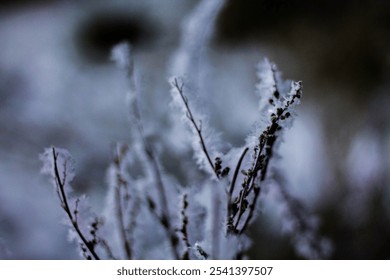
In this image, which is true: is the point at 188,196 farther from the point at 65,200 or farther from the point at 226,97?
the point at 226,97

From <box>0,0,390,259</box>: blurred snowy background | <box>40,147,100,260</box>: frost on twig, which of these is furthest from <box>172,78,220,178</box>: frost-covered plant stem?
<box>0,0,390,259</box>: blurred snowy background

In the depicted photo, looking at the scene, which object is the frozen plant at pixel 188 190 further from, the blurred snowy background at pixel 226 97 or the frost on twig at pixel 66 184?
the blurred snowy background at pixel 226 97

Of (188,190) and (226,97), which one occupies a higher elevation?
(226,97)

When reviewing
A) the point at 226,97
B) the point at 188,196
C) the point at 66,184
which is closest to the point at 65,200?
the point at 66,184

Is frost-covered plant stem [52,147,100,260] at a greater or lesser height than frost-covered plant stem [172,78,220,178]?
lesser

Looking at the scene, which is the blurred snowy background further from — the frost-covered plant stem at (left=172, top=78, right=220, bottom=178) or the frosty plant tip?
the frost-covered plant stem at (left=172, top=78, right=220, bottom=178)
